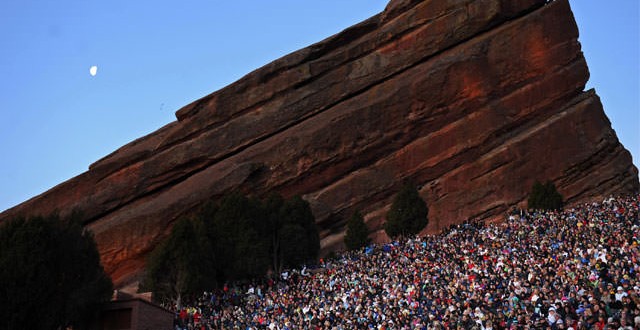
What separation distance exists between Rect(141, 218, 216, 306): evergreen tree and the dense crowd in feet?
4.44

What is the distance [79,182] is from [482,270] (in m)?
38.7

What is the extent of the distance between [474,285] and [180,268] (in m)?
19.3

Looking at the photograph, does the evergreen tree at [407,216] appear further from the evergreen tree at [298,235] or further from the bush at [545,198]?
the bush at [545,198]

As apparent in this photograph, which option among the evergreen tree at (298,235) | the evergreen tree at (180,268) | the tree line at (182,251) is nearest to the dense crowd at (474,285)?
the evergreen tree at (180,268)

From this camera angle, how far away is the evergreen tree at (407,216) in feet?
155

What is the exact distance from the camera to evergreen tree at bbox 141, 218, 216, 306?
4038 cm

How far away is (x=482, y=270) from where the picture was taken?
29.3 meters

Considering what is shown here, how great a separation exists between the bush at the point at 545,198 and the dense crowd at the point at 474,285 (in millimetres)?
3024

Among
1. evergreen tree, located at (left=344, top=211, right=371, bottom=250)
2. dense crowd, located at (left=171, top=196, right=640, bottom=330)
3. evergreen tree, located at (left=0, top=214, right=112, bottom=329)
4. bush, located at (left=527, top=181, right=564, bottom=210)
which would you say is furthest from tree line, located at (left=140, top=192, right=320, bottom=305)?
bush, located at (left=527, top=181, right=564, bottom=210)

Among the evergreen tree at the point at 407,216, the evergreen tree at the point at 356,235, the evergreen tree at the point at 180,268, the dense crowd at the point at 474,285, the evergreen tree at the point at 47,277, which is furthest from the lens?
the evergreen tree at the point at 356,235

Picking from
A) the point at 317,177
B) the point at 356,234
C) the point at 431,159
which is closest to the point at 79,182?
the point at 317,177

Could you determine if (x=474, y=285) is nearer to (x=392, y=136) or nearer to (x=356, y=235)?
(x=356, y=235)

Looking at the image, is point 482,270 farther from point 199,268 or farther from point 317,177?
point 317,177

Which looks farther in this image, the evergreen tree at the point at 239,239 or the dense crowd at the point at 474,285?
the evergreen tree at the point at 239,239
